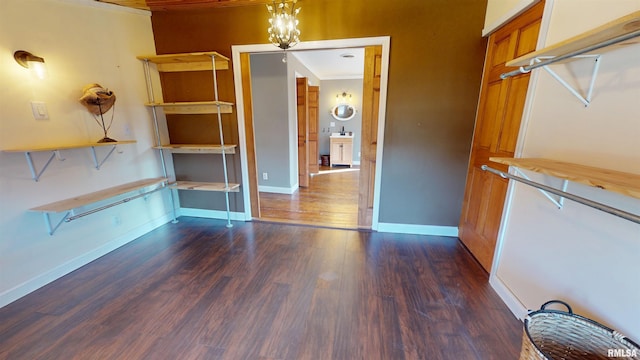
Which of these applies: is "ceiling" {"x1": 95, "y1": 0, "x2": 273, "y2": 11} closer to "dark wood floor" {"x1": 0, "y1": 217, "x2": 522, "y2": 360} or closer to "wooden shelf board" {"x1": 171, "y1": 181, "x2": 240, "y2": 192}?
"wooden shelf board" {"x1": 171, "y1": 181, "x2": 240, "y2": 192}

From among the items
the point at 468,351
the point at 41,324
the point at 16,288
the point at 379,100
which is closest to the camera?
the point at 468,351

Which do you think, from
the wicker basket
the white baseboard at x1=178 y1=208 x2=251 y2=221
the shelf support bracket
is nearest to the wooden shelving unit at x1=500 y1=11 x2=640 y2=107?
the wicker basket

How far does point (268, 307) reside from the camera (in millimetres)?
1792

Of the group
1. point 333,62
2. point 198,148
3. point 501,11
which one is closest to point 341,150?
point 333,62

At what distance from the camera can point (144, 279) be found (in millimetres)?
2104

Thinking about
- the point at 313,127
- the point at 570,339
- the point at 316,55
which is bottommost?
the point at 570,339

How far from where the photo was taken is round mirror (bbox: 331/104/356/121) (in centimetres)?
727

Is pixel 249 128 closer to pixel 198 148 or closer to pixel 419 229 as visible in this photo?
pixel 198 148

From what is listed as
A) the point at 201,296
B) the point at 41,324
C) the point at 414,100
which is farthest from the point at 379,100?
the point at 41,324

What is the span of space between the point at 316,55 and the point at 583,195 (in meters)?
4.36

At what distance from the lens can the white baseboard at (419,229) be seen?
2840 millimetres

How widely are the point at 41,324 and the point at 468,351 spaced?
2.78 metres

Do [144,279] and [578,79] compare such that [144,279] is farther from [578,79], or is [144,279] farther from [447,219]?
[578,79]

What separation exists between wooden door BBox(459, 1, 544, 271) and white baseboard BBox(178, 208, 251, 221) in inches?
108
